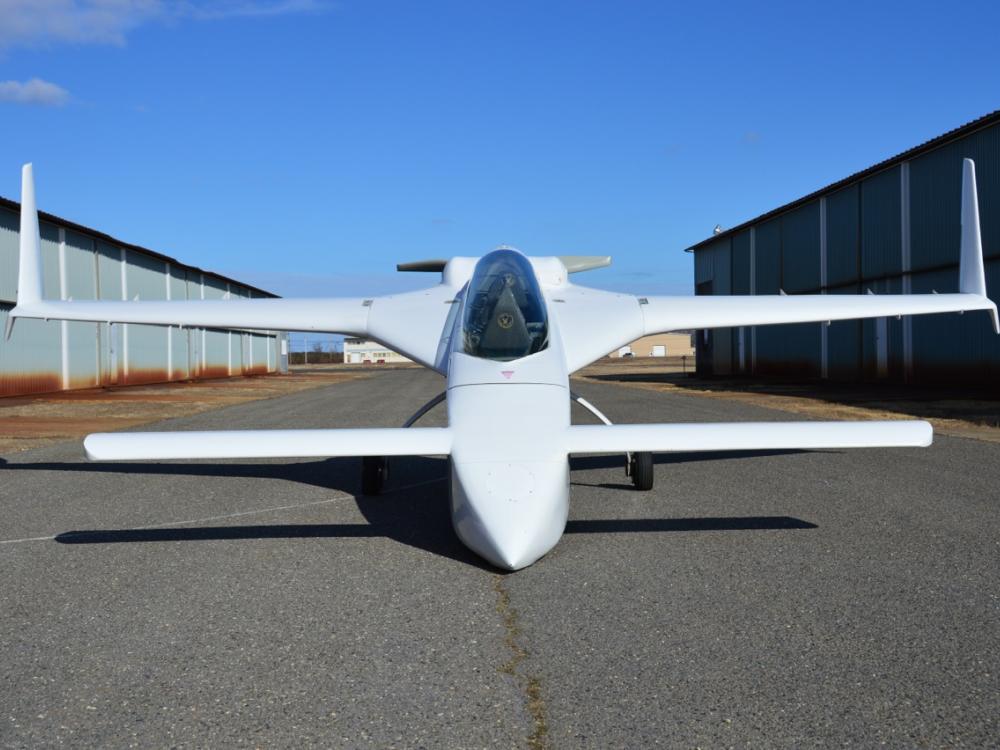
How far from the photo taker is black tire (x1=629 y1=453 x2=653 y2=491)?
28.1 feet

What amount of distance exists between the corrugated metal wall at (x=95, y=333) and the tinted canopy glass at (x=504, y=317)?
2184 cm

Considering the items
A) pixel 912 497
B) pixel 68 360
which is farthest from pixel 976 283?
pixel 68 360

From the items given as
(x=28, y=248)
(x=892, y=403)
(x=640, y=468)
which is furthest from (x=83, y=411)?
(x=892, y=403)

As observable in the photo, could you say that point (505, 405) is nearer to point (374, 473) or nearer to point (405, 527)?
point (405, 527)

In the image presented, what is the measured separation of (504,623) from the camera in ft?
15.0

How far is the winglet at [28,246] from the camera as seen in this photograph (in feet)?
33.1

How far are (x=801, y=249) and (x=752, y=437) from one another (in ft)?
106

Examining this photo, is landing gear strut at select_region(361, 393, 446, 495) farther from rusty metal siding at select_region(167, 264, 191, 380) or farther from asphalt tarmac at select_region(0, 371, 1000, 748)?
rusty metal siding at select_region(167, 264, 191, 380)

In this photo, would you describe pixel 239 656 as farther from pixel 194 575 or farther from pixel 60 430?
pixel 60 430

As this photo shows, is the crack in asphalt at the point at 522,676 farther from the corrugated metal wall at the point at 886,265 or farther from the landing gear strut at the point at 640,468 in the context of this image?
the corrugated metal wall at the point at 886,265

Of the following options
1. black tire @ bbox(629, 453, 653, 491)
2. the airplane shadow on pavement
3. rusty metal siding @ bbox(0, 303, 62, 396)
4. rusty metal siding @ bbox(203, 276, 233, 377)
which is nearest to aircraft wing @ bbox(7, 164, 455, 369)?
the airplane shadow on pavement

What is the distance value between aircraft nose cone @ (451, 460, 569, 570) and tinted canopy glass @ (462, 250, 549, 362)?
4.03ft

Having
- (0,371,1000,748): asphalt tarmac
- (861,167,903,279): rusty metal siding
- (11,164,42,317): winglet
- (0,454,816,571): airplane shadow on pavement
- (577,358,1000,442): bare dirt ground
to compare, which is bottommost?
(0,371,1000,748): asphalt tarmac

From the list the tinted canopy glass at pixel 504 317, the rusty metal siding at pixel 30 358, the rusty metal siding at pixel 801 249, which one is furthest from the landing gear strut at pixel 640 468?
the rusty metal siding at pixel 801 249
